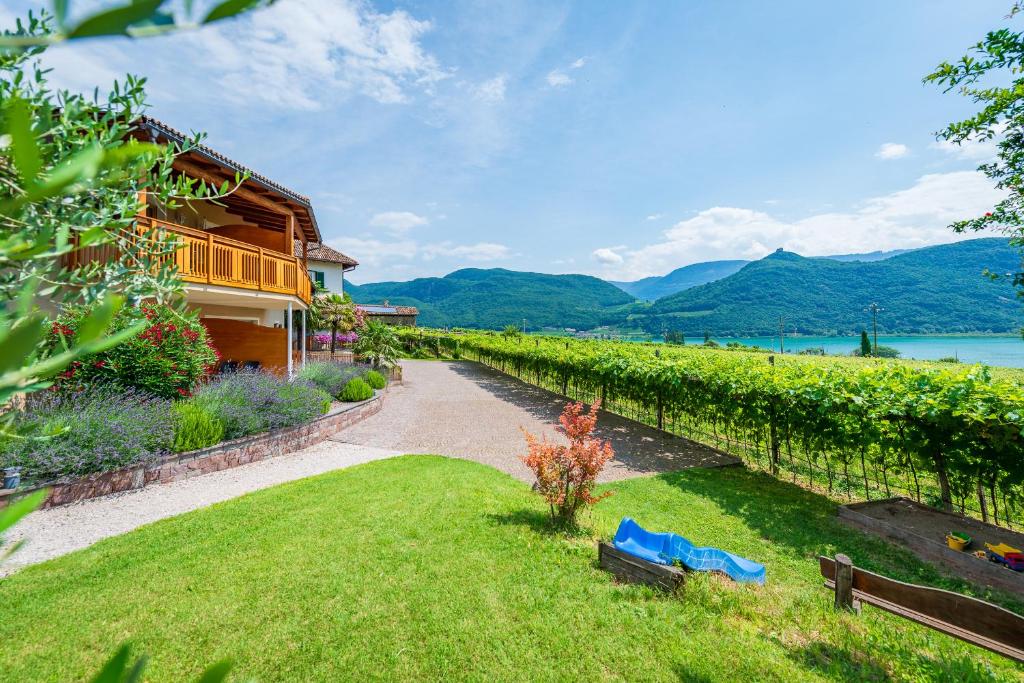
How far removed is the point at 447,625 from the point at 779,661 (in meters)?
2.47

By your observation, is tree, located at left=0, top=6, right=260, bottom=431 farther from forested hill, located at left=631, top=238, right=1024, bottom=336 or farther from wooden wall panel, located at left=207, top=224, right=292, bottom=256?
forested hill, located at left=631, top=238, right=1024, bottom=336

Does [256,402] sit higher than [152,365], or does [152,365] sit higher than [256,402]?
[152,365]

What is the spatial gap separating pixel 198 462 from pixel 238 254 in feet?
17.4

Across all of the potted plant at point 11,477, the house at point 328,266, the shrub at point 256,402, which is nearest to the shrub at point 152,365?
the shrub at point 256,402

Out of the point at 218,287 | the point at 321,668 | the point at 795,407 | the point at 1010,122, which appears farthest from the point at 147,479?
the point at 1010,122

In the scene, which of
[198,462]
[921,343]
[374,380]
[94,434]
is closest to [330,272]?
[374,380]

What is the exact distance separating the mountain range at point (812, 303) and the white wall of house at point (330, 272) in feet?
243

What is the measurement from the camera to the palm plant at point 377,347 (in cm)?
1952

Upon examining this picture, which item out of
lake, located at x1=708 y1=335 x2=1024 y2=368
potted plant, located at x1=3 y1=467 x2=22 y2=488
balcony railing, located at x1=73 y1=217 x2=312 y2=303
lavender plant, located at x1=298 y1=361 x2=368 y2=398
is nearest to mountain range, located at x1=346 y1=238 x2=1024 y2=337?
lake, located at x1=708 y1=335 x2=1024 y2=368

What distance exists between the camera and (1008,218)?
7562 mm

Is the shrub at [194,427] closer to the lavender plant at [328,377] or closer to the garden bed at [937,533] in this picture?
the lavender plant at [328,377]

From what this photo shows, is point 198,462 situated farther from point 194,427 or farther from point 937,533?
point 937,533

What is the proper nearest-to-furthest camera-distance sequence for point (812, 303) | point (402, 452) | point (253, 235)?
point (402, 452) < point (253, 235) < point (812, 303)

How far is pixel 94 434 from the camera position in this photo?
6309 millimetres
